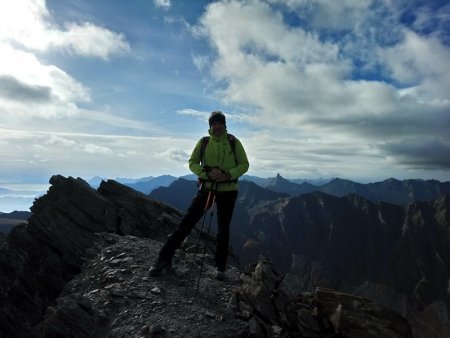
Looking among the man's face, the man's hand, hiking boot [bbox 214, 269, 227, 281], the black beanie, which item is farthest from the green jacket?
hiking boot [bbox 214, 269, 227, 281]

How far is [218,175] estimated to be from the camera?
42.9 ft

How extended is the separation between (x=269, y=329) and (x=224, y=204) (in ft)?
14.2

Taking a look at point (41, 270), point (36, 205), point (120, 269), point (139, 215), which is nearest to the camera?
point (120, 269)

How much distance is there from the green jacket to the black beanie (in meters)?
0.42

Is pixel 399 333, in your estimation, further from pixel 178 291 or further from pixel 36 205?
pixel 36 205

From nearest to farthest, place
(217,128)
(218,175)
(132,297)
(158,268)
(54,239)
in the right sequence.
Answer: (132,297) < (218,175) < (217,128) < (158,268) < (54,239)

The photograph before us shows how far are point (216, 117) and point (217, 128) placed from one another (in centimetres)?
38

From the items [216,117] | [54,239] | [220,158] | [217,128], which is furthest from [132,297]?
[54,239]

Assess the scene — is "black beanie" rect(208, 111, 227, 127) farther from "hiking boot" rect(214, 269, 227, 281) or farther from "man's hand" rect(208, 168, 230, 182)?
"hiking boot" rect(214, 269, 227, 281)

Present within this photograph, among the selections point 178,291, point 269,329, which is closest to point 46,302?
point 178,291

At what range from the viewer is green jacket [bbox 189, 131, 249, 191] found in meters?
13.5

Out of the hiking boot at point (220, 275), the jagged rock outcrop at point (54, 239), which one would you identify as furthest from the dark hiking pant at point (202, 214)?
the jagged rock outcrop at point (54, 239)

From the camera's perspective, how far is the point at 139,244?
62.4 feet

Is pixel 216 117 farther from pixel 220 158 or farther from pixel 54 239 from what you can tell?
pixel 54 239
